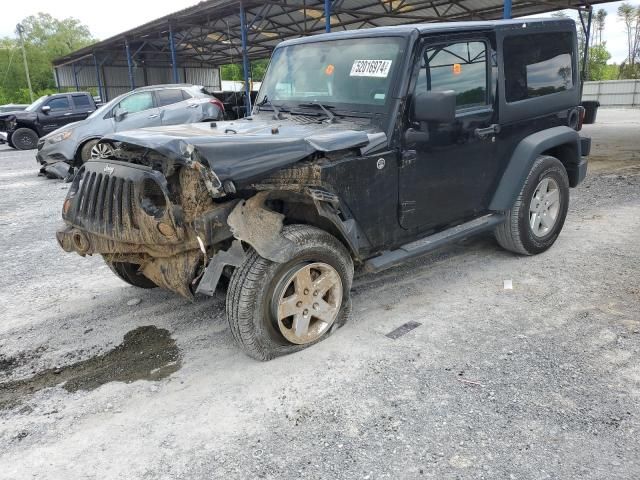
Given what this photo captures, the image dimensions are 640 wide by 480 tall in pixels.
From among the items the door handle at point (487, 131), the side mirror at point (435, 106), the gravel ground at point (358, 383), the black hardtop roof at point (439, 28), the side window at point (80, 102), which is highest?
the side window at point (80, 102)

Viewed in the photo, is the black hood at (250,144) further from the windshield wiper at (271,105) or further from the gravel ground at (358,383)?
the gravel ground at (358,383)

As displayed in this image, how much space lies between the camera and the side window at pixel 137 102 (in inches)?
430

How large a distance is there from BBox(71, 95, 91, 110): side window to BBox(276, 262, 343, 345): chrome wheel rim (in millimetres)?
16194

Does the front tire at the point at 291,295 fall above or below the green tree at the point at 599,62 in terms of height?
below

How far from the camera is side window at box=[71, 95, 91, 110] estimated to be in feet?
54.7

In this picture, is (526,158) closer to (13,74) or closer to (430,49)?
(430,49)

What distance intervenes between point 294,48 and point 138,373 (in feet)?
9.63

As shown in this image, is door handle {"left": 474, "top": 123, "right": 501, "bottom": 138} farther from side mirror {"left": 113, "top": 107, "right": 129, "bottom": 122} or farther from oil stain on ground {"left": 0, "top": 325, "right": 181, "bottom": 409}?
side mirror {"left": 113, "top": 107, "right": 129, "bottom": 122}

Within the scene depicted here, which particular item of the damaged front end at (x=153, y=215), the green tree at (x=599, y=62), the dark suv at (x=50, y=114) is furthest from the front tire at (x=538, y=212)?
the green tree at (x=599, y=62)

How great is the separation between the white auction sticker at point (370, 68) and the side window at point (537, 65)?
123cm

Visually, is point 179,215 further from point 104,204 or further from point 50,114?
point 50,114

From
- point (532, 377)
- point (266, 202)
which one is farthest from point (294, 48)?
point (532, 377)

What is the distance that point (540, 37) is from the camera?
4488mm

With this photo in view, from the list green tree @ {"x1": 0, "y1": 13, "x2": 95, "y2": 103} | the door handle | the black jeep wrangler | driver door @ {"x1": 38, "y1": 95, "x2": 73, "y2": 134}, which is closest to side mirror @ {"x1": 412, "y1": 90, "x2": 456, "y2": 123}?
the black jeep wrangler
